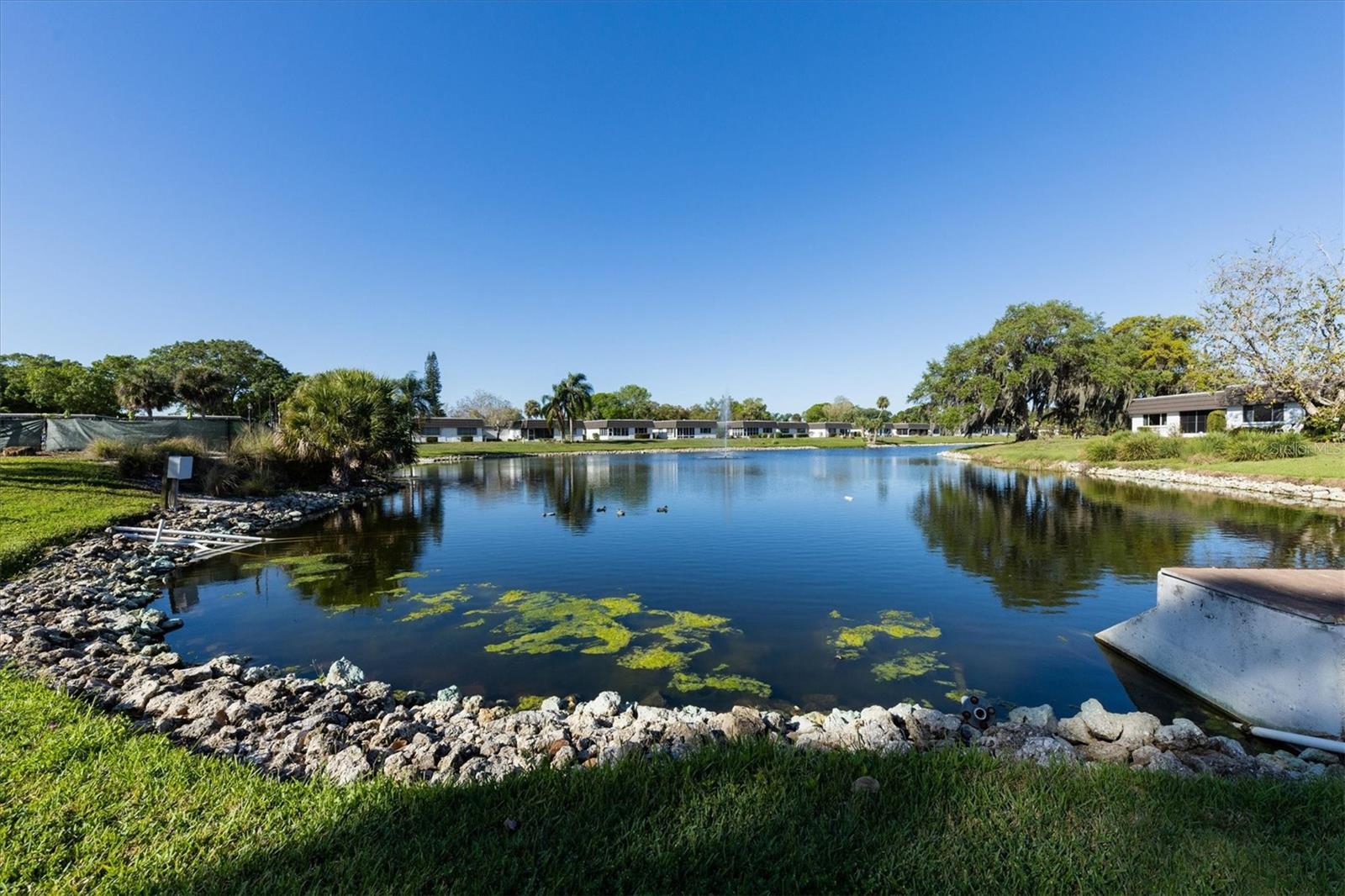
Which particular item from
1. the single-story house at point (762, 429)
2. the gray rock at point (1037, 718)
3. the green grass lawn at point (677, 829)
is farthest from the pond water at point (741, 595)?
the single-story house at point (762, 429)

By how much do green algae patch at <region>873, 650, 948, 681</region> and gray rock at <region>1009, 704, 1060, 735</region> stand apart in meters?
1.65

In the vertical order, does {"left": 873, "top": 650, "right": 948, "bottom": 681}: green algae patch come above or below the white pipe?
below

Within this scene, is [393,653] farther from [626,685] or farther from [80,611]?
[80,611]

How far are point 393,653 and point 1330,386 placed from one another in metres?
31.4

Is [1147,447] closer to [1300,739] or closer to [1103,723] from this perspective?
[1300,739]

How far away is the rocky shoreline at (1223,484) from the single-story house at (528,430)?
229ft

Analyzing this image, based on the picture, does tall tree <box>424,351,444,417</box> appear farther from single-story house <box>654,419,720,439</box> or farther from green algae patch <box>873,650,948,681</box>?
green algae patch <box>873,650,948,681</box>

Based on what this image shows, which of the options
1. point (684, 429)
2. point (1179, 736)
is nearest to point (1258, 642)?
point (1179, 736)

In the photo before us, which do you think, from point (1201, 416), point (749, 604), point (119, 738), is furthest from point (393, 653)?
point (1201, 416)

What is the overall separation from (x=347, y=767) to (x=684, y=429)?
103665 mm

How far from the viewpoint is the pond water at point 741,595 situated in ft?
22.8

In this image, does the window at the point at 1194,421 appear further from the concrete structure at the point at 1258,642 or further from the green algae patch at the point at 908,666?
the green algae patch at the point at 908,666

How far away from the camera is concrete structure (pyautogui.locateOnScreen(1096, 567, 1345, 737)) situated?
4808 millimetres

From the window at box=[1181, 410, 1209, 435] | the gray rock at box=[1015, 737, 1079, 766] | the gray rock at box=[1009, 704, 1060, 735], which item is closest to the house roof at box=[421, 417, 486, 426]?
the window at box=[1181, 410, 1209, 435]
